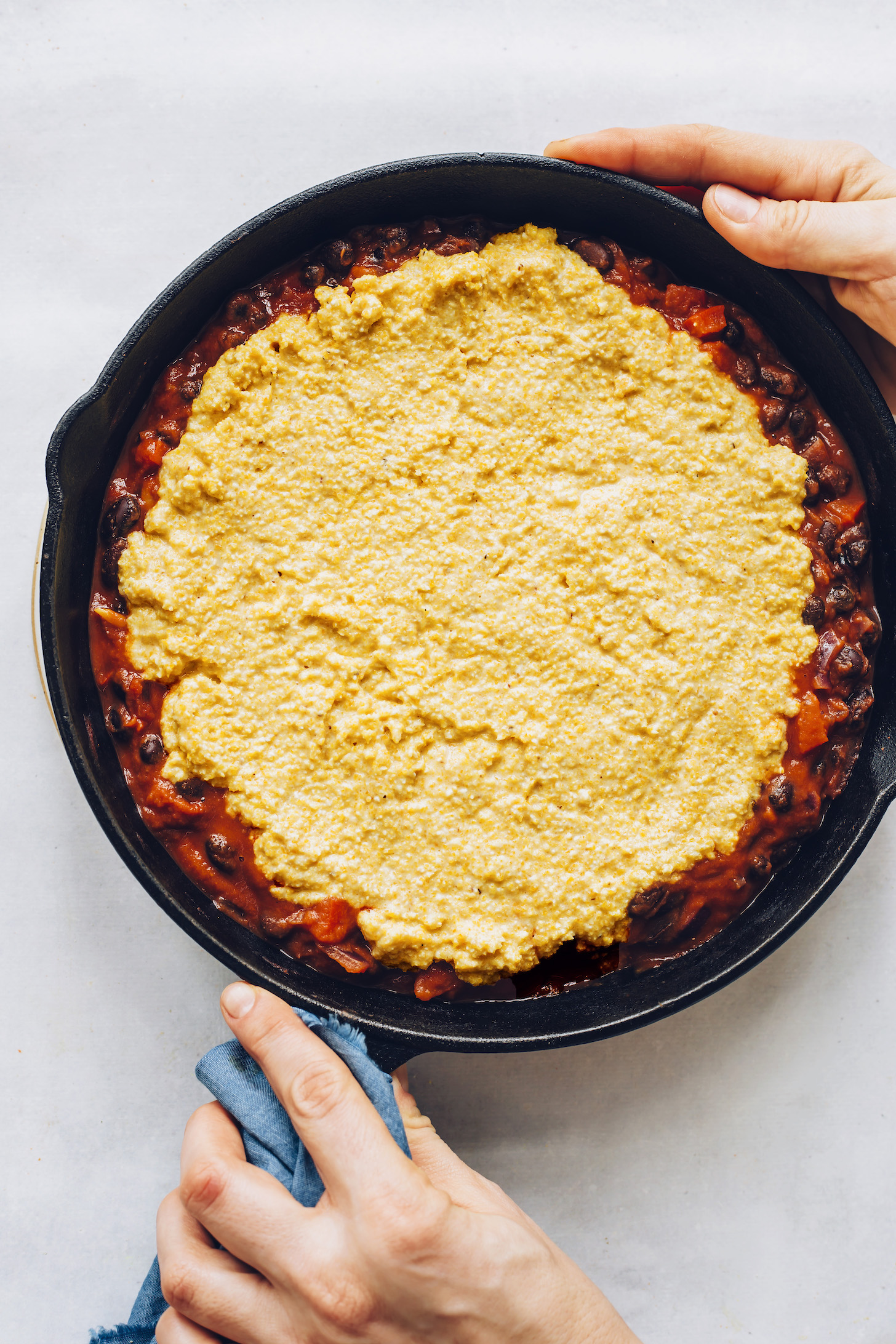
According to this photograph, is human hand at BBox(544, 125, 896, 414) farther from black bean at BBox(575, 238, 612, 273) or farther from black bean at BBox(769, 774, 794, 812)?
black bean at BBox(769, 774, 794, 812)

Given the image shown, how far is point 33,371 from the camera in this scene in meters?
3.32

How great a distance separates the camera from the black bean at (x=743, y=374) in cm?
295

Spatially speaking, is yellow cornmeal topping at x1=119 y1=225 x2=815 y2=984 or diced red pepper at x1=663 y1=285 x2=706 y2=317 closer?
yellow cornmeal topping at x1=119 y1=225 x2=815 y2=984

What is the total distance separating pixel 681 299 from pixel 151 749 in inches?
85.3

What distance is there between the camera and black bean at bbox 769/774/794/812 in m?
2.83

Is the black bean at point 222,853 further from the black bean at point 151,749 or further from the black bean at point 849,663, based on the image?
the black bean at point 849,663

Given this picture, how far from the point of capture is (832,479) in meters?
2.95

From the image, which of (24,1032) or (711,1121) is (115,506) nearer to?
(24,1032)

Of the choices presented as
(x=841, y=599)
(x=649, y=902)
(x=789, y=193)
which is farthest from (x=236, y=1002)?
(x=789, y=193)

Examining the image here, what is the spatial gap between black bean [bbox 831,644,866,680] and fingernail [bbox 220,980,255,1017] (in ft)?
6.59

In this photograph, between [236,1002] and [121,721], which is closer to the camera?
[236,1002]

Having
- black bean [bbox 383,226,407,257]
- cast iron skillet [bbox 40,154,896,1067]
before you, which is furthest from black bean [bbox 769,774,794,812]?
black bean [bbox 383,226,407,257]

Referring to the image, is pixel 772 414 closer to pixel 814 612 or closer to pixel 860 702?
pixel 814 612

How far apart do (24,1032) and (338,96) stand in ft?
11.6
